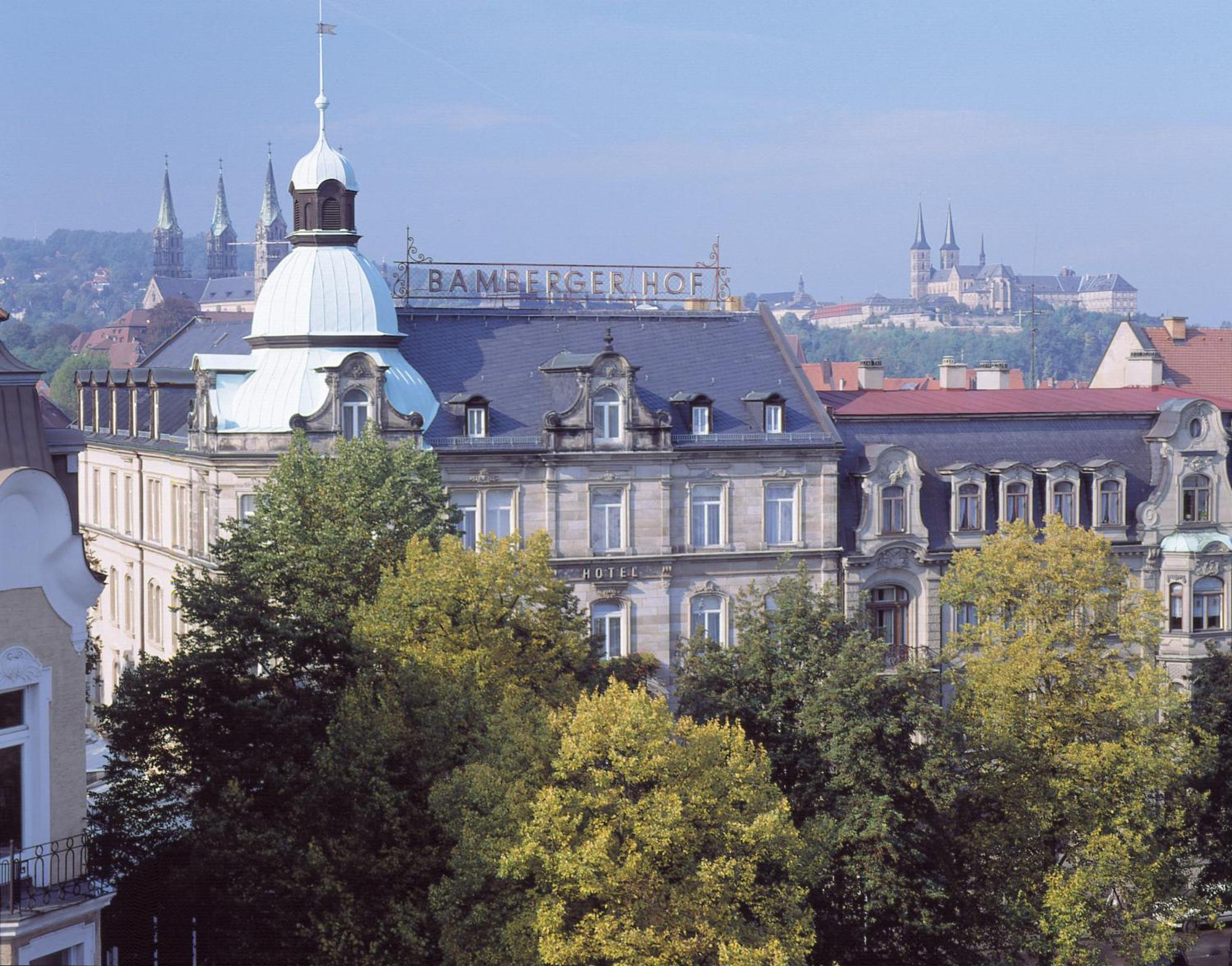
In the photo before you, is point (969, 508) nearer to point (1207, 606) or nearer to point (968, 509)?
point (968, 509)

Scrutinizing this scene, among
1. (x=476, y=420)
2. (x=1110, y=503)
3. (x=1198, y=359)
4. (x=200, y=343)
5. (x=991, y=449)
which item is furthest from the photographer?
(x=200, y=343)

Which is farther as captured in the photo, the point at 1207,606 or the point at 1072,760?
the point at 1207,606

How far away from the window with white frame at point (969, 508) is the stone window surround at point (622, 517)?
13.3 meters

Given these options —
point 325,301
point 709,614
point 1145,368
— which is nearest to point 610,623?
point 709,614

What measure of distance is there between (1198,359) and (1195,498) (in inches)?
916

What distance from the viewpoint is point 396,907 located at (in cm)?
3991

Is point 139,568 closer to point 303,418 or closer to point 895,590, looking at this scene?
point 303,418

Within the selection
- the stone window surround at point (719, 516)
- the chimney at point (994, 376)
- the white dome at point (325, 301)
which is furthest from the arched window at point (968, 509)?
the chimney at point (994, 376)

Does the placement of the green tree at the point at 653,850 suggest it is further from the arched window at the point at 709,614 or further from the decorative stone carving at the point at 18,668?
the arched window at the point at 709,614

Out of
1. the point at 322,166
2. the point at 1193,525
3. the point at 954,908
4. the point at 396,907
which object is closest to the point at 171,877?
the point at 396,907

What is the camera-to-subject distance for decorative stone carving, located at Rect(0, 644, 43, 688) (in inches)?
1215

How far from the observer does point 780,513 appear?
72.1 m

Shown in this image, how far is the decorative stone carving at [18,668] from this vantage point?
30859mm

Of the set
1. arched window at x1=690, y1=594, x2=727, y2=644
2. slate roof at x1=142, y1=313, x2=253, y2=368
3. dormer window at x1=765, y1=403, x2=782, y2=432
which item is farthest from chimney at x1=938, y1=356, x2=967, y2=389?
slate roof at x1=142, y1=313, x2=253, y2=368
